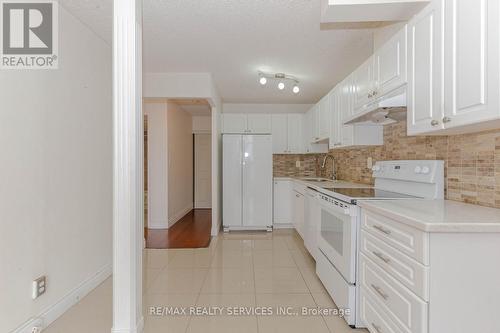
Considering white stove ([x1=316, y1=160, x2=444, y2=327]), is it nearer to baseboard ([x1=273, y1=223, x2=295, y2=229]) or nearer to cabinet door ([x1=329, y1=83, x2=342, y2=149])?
cabinet door ([x1=329, y1=83, x2=342, y2=149])

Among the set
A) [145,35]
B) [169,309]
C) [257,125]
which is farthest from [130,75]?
[257,125]

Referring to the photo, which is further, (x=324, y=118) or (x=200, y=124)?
(x=200, y=124)

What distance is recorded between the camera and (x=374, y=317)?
1733 mm

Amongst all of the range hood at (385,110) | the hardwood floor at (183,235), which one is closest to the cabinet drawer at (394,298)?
the range hood at (385,110)

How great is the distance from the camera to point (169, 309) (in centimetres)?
224

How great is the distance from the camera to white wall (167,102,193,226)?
529cm

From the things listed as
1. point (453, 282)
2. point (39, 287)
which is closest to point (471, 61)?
point (453, 282)

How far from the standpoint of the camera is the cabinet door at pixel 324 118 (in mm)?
3798

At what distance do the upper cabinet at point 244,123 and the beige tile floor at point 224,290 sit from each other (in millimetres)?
2179

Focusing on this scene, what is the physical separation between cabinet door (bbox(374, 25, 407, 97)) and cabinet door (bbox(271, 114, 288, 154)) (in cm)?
299

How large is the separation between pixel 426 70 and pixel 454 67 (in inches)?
9.5

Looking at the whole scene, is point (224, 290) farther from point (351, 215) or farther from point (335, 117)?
point (335, 117)

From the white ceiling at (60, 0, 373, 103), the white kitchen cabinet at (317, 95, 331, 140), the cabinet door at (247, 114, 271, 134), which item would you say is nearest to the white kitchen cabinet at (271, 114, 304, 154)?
the cabinet door at (247, 114, 271, 134)

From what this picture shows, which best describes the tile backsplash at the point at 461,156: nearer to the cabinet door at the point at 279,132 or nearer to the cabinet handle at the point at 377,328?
the cabinet handle at the point at 377,328
